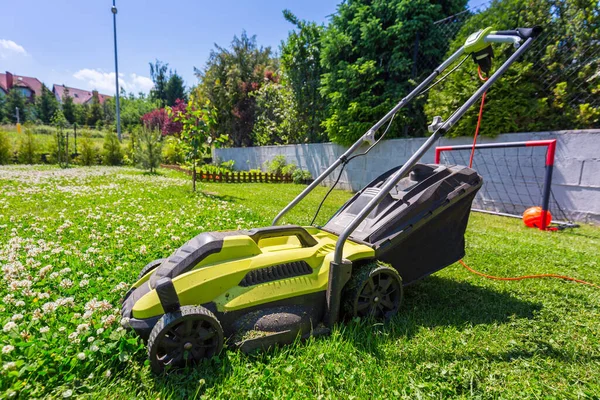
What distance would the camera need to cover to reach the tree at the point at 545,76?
20.2 ft

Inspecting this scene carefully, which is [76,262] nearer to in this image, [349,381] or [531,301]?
[349,381]

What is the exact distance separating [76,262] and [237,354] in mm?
2179

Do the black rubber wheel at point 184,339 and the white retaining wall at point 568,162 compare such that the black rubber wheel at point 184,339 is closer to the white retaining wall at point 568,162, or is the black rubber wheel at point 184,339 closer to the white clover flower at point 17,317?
the white clover flower at point 17,317

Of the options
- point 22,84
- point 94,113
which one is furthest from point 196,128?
point 22,84

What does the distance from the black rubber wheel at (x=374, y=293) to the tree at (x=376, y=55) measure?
25.0 feet

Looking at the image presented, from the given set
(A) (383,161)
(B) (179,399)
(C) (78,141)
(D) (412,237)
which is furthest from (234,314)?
(C) (78,141)

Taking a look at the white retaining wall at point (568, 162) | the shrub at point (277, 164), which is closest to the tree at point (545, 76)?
the white retaining wall at point (568, 162)

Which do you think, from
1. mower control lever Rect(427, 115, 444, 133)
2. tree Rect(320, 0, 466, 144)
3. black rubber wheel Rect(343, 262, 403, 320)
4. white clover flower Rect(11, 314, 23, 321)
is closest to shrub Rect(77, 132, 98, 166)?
tree Rect(320, 0, 466, 144)

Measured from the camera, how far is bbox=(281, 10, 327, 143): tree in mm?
13742

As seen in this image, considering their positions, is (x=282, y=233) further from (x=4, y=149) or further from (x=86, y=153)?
(x=4, y=149)

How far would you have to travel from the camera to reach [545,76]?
265 inches

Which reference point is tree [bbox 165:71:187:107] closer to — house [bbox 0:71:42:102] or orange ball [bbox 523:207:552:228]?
house [bbox 0:71:42:102]

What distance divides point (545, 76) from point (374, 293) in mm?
6965

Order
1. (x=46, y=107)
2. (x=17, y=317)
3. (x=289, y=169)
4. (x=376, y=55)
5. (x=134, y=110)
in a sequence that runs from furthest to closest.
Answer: (x=134, y=110) → (x=46, y=107) → (x=289, y=169) → (x=376, y=55) → (x=17, y=317)
